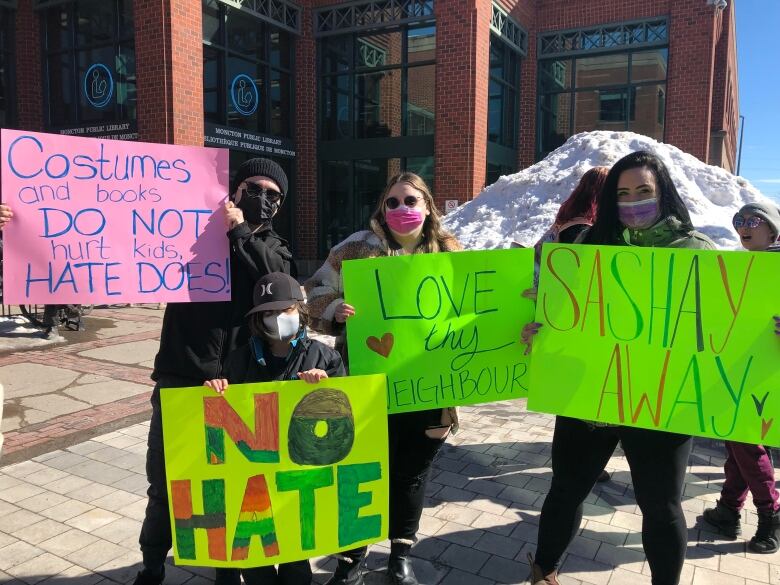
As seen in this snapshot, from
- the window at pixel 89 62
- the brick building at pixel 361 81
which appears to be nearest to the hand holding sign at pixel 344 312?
the brick building at pixel 361 81

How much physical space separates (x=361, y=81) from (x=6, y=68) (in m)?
7.86

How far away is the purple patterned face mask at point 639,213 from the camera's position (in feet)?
7.81

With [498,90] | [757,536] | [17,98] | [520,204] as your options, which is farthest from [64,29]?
[757,536]

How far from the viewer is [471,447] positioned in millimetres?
4723

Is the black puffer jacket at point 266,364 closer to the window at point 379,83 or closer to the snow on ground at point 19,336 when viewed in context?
the snow on ground at point 19,336

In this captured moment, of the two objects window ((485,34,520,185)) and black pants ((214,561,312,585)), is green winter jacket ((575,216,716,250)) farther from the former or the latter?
window ((485,34,520,185))

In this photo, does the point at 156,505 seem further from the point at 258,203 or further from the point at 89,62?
the point at 89,62

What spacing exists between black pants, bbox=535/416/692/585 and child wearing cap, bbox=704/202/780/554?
43.7 inches

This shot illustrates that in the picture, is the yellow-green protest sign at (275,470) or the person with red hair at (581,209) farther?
the person with red hair at (581,209)

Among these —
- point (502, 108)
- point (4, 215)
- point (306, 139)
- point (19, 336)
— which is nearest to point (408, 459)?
point (4, 215)

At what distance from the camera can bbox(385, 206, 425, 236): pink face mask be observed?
9.09 feet

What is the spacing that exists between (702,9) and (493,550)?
1433 cm

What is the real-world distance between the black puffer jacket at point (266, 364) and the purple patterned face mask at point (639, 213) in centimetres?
134

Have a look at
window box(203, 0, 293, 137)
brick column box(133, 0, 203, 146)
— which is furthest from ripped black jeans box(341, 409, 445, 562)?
window box(203, 0, 293, 137)
